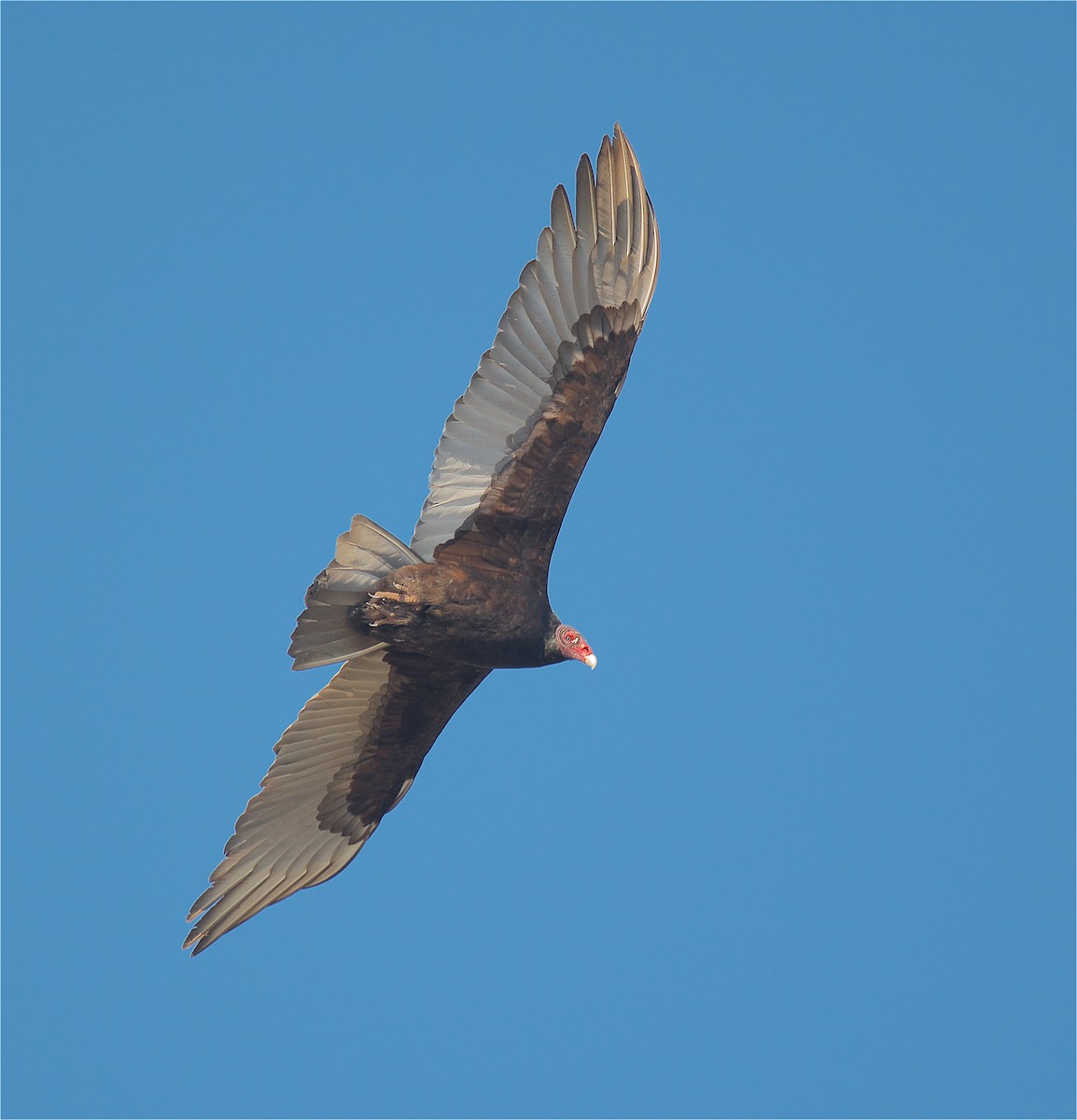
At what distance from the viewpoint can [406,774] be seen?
11.4 m

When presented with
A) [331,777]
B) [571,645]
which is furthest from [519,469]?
[331,777]

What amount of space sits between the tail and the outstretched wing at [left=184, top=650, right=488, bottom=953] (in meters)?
0.83

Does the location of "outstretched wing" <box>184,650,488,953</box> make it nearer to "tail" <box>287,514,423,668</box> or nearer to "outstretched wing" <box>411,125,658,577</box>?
"tail" <box>287,514,423,668</box>

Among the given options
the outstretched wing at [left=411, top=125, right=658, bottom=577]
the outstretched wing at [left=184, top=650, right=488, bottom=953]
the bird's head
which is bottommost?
the outstretched wing at [left=184, top=650, right=488, bottom=953]

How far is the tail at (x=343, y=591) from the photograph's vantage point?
31.8 feet

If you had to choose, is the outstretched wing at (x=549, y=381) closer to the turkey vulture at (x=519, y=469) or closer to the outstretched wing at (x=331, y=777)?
the turkey vulture at (x=519, y=469)

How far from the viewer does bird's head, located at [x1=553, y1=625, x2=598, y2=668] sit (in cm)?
1031

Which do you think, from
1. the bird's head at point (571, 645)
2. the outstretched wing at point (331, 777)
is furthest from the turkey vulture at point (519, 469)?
the outstretched wing at point (331, 777)

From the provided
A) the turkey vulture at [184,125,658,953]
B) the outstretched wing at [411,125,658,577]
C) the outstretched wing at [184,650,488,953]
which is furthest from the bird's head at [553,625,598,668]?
the outstretched wing at [184,650,488,953]

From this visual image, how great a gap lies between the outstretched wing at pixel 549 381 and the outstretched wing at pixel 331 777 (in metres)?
1.21

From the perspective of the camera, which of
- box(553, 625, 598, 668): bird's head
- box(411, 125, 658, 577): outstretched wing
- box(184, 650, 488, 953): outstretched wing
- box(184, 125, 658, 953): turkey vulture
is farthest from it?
box(184, 650, 488, 953): outstretched wing

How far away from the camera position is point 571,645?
1034 cm

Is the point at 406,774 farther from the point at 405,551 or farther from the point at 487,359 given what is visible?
the point at 487,359

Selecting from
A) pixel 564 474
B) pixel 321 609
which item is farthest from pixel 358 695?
pixel 564 474
